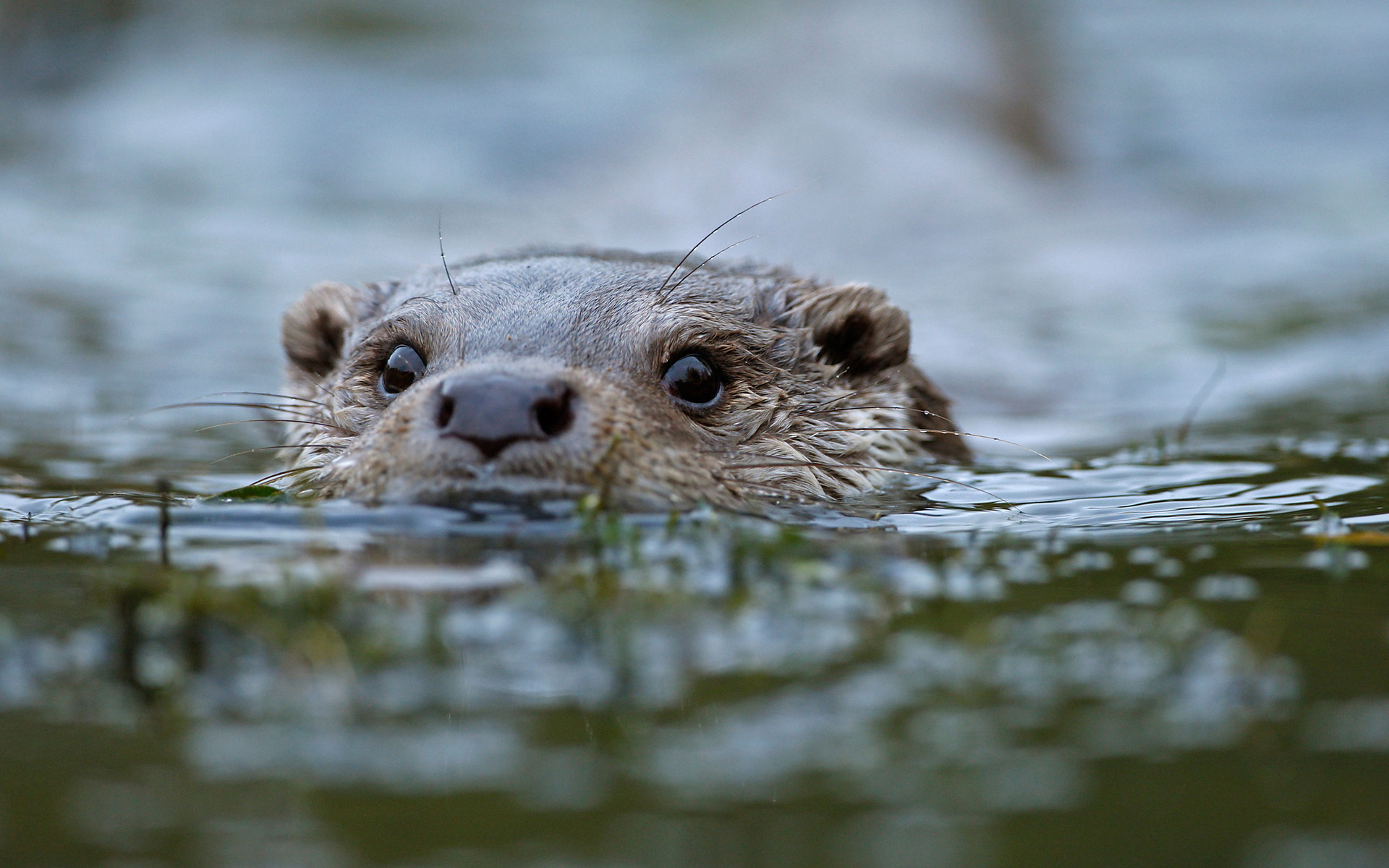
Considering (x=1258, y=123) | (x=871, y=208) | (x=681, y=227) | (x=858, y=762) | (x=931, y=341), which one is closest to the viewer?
(x=858, y=762)

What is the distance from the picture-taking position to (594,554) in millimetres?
3170

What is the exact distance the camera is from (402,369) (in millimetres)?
4238

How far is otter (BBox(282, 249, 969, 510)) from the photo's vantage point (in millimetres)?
3439

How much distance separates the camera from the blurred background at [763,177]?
7.80 metres

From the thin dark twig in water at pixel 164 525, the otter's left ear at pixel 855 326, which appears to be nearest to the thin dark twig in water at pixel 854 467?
the otter's left ear at pixel 855 326

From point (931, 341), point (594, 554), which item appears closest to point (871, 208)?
point (931, 341)

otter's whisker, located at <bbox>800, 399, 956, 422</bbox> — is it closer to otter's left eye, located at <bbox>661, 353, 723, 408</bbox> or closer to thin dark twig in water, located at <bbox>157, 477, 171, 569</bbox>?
otter's left eye, located at <bbox>661, 353, 723, 408</bbox>

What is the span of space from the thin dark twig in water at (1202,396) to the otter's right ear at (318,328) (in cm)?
310

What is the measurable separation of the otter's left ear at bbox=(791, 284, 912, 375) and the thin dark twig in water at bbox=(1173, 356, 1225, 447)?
151 cm

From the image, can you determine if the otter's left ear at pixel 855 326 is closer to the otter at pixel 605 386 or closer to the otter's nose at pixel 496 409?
the otter at pixel 605 386

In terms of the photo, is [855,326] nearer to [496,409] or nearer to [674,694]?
[496,409]

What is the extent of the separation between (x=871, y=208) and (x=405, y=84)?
8199 millimetres

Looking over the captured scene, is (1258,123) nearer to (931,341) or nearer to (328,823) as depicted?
(931,341)

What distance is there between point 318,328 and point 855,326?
1.76 m
